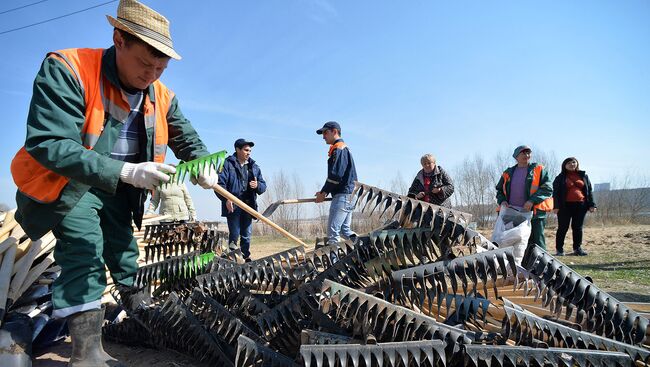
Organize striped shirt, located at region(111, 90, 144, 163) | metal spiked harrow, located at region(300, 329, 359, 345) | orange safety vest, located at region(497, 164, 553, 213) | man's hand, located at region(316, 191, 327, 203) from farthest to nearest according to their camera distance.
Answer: man's hand, located at region(316, 191, 327, 203) < orange safety vest, located at region(497, 164, 553, 213) < striped shirt, located at region(111, 90, 144, 163) < metal spiked harrow, located at region(300, 329, 359, 345)

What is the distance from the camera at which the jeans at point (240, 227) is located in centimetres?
659

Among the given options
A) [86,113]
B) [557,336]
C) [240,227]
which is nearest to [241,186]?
[240,227]

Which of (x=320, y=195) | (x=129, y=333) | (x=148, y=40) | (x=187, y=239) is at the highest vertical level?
(x=148, y=40)

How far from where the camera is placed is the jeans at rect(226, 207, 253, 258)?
6.59 meters

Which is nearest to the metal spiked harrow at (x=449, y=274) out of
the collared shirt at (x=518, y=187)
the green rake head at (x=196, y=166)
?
the green rake head at (x=196, y=166)

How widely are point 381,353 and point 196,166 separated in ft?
4.19

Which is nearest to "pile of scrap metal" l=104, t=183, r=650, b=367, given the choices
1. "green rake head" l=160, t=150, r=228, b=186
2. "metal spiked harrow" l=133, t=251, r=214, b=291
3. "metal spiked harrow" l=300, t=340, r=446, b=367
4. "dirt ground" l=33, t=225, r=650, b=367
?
"metal spiked harrow" l=300, t=340, r=446, b=367

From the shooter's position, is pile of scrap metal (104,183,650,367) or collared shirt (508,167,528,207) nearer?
pile of scrap metal (104,183,650,367)

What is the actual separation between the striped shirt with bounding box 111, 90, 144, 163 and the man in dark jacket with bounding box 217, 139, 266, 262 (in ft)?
12.9

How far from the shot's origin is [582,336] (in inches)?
64.5

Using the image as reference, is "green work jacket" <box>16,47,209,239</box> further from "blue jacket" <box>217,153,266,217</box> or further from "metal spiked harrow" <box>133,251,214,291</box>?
"blue jacket" <box>217,153,266,217</box>

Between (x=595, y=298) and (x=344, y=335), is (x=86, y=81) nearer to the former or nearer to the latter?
(x=344, y=335)

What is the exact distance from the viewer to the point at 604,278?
5527 mm

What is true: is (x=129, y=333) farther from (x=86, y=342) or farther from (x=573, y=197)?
(x=573, y=197)
